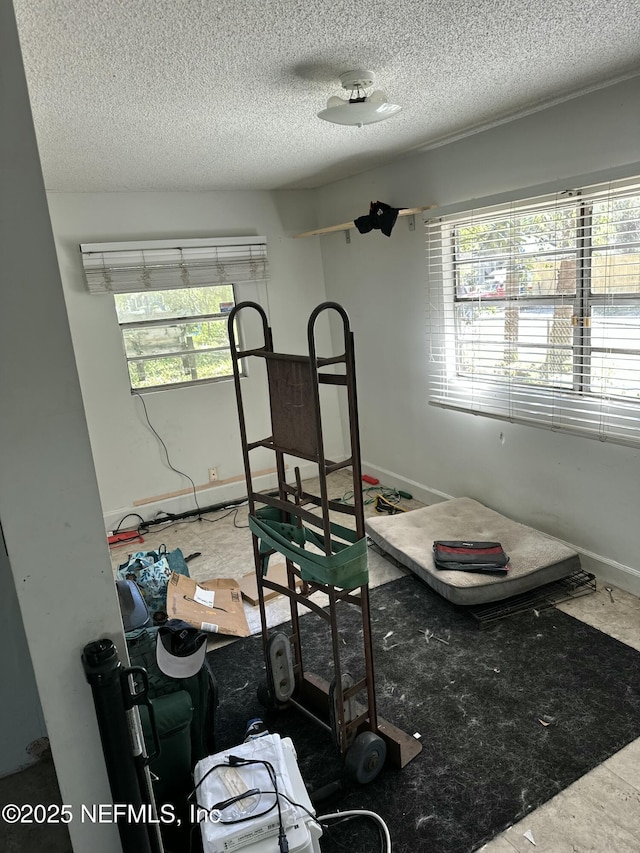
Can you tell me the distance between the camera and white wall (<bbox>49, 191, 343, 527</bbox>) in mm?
4117

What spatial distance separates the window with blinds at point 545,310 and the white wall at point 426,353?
133 millimetres

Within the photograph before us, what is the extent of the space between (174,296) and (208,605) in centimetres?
247

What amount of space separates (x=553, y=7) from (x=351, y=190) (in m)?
2.73

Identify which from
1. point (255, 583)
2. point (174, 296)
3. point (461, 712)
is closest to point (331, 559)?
point (461, 712)

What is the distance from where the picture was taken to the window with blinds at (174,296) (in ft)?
13.6

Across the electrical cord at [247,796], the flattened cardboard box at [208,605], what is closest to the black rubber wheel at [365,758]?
the electrical cord at [247,796]

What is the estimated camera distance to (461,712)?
7.37 ft

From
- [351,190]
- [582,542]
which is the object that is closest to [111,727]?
[582,542]

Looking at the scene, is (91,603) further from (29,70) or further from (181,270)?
(181,270)

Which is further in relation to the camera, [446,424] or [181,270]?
[181,270]

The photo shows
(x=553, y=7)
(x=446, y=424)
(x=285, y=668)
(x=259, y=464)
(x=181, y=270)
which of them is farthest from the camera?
A: (x=259, y=464)

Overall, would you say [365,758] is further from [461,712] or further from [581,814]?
[581,814]

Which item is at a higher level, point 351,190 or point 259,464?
point 351,190

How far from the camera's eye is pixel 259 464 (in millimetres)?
4953
